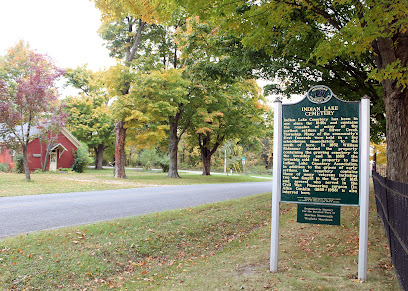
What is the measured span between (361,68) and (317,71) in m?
1.88

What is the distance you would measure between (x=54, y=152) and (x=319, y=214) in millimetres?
38385

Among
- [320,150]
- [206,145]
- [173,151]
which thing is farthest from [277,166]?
[206,145]

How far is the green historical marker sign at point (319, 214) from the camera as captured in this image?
5473 mm

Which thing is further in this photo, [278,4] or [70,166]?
[70,166]

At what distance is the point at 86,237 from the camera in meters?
7.00

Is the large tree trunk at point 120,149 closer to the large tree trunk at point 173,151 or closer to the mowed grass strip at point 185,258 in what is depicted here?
the large tree trunk at point 173,151

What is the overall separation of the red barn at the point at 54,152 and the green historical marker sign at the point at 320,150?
3454cm

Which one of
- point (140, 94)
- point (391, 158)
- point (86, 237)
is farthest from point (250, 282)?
point (140, 94)

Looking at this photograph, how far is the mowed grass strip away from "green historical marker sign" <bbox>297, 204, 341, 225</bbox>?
32.4 inches

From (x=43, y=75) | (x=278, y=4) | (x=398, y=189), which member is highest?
(x=43, y=75)

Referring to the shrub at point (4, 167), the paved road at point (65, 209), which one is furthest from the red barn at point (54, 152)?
the paved road at point (65, 209)

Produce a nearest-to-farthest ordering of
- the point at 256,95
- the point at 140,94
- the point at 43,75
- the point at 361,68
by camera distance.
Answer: the point at 361,68
the point at 43,75
the point at 140,94
the point at 256,95

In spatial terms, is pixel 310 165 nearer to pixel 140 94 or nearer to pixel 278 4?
→ pixel 278 4

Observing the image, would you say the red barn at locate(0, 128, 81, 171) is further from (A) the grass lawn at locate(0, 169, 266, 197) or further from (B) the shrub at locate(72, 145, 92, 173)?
(A) the grass lawn at locate(0, 169, 266, 197)
